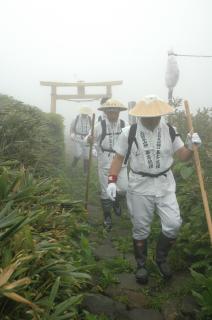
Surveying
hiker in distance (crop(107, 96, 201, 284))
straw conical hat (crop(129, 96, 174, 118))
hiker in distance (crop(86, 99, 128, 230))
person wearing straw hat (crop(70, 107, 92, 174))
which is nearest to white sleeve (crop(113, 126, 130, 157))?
hiker in distance (crop(107, 96, 201, 284))

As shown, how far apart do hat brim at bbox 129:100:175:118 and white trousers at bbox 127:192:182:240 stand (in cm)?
104

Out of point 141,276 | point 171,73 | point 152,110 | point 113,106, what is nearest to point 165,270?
point 141,276

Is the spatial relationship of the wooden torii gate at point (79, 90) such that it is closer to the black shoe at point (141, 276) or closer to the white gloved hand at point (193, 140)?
the white gloved hand at point (193, 140)

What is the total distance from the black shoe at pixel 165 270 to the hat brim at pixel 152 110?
1918mm

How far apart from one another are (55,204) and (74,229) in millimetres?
482

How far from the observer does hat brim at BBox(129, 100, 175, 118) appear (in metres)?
5.13

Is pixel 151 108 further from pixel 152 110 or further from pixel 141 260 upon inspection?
pixel 141 260

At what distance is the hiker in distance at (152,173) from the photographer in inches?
203

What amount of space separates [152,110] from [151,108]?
0.04 meters

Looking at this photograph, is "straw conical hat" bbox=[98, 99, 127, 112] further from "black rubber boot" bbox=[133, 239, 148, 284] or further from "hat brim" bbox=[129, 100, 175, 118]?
"black rubber boot" bbox=[133, 239, 148, 284]

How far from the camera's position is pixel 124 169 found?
778cm

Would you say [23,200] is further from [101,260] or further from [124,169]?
[124,169]

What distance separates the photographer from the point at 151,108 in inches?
205

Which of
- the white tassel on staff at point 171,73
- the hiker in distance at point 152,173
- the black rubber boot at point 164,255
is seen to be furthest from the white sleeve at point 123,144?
the white tassel on staff at point 171,73
